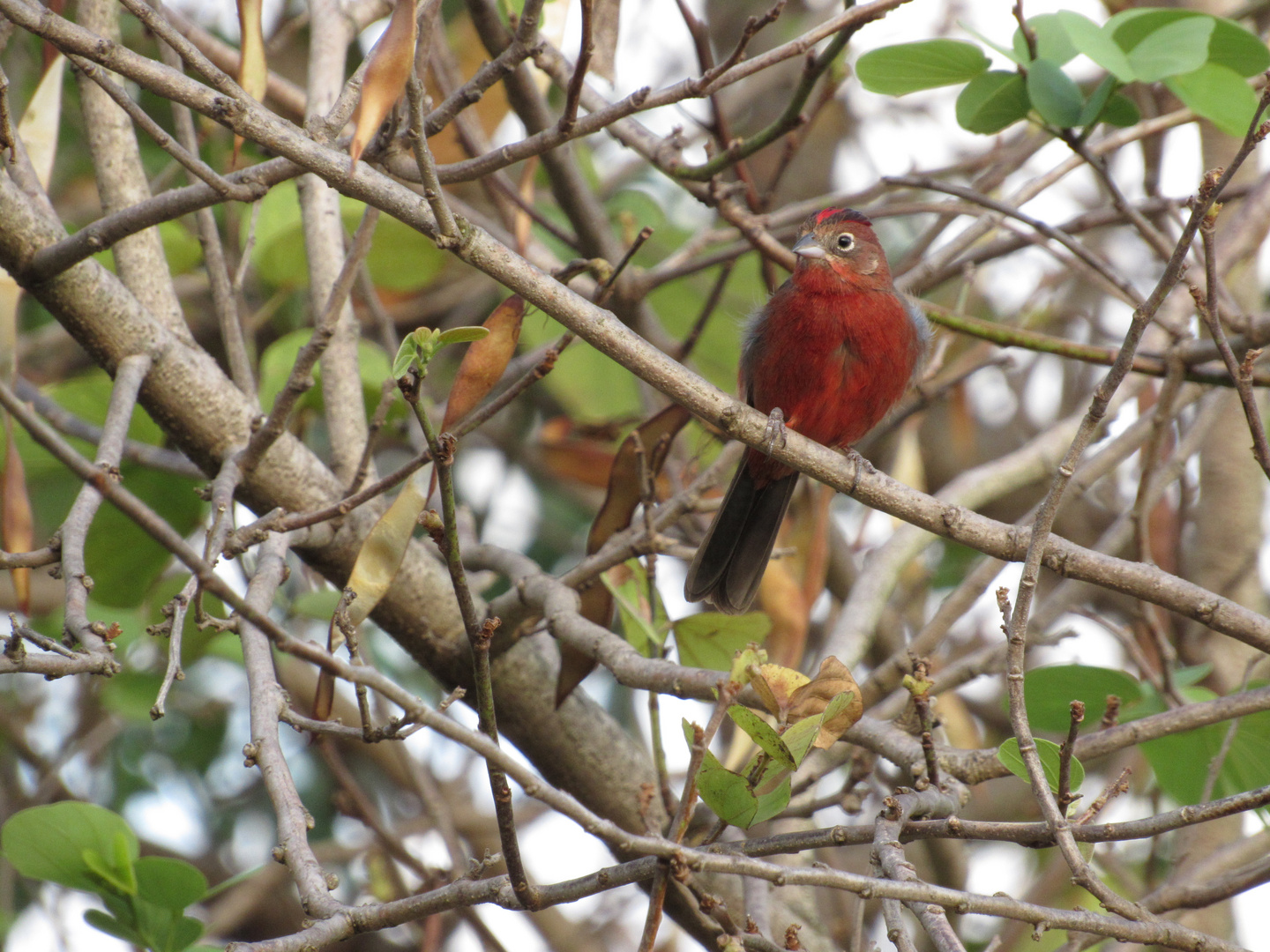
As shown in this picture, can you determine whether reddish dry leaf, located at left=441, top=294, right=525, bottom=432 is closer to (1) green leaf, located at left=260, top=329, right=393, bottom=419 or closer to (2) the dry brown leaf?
(2) the dry brown leaf

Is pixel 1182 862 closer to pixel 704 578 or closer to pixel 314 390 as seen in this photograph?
pixel 704 578

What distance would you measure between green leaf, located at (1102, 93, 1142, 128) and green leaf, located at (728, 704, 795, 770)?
199cm

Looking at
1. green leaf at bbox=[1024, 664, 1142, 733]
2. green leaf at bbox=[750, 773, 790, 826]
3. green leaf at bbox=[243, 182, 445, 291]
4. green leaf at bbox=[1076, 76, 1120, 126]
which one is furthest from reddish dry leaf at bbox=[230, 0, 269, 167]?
green leaf at bbox=[1024, 664, 1142, 733]

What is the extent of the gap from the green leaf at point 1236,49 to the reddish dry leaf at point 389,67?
2.19m

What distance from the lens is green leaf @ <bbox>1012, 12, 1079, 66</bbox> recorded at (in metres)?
3.15

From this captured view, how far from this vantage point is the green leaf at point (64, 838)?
2438mm

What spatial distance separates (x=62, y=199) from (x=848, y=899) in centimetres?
498

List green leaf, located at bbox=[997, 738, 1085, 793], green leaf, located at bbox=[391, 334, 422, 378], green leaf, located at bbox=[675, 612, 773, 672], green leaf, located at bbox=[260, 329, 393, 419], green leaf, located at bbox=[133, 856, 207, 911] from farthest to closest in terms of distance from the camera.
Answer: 1. green leaf, located at bbox=[260, 329, 393, 419]
2. green leaf, located at bbox=[675, 612, 773, 672]
3. green leaf, located at bbox=[133, 856, 207, 911]
4. green leaf, located at bbox=[997, 738, 1085, 793]
5. green leaf, located at bbox=[391, 334, 422, 378]

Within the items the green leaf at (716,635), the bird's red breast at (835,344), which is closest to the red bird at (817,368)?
the bird's red breast at (835,344)

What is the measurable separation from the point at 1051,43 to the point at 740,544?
1.82 metres

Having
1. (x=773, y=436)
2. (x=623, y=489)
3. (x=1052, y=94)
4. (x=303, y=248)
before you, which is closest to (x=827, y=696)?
(x=773, y=436)

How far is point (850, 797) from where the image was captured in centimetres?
293

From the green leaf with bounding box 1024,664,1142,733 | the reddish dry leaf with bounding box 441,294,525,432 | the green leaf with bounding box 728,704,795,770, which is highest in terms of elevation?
→ the reddish dry leaf with bounding box 441,294,525,432

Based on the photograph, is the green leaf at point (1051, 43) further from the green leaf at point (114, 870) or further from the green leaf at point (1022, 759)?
the green leaf at point (114, 870)
